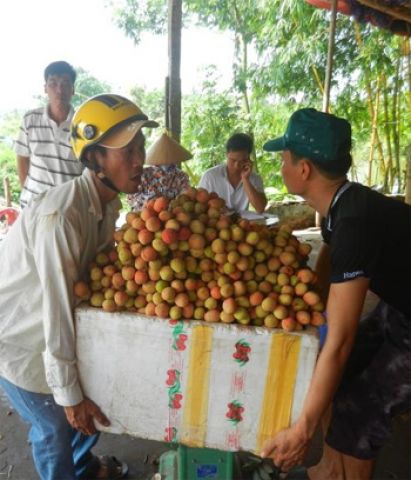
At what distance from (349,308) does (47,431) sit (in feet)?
4.83

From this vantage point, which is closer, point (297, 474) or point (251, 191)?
point (297, 474)

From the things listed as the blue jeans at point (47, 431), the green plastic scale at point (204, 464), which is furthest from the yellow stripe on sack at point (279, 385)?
the blue jeans at point (47, 431)

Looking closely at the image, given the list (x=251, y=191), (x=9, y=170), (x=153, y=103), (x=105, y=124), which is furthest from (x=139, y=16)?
(x=105, y=124)

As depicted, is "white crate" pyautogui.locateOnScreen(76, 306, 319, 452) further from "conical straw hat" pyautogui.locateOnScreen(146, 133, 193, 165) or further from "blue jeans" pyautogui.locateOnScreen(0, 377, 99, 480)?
"conical straw hat" pyautogui.locateOnScreen(146, 133, 193, 165)

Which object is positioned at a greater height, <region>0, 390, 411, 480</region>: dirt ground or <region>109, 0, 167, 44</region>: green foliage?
<region>109, 0, 167, 44</region>: green foliage

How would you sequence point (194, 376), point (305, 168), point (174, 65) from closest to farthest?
point (194, 376) < point (305, 168) < point (174, 65)

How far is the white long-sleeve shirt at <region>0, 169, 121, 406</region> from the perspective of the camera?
1.63 meters

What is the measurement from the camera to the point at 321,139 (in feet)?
5.48

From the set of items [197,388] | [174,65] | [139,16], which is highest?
[139,16]

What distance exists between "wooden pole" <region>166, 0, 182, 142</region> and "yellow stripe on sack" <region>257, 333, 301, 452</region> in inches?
156

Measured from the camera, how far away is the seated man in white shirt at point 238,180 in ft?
13.6

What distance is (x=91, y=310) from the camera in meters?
1.67

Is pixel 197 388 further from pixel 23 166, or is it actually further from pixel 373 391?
pixel 23 166

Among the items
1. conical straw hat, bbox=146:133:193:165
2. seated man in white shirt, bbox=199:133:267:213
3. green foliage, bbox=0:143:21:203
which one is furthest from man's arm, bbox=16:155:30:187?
green foliage, bbox=0:143:21:203
